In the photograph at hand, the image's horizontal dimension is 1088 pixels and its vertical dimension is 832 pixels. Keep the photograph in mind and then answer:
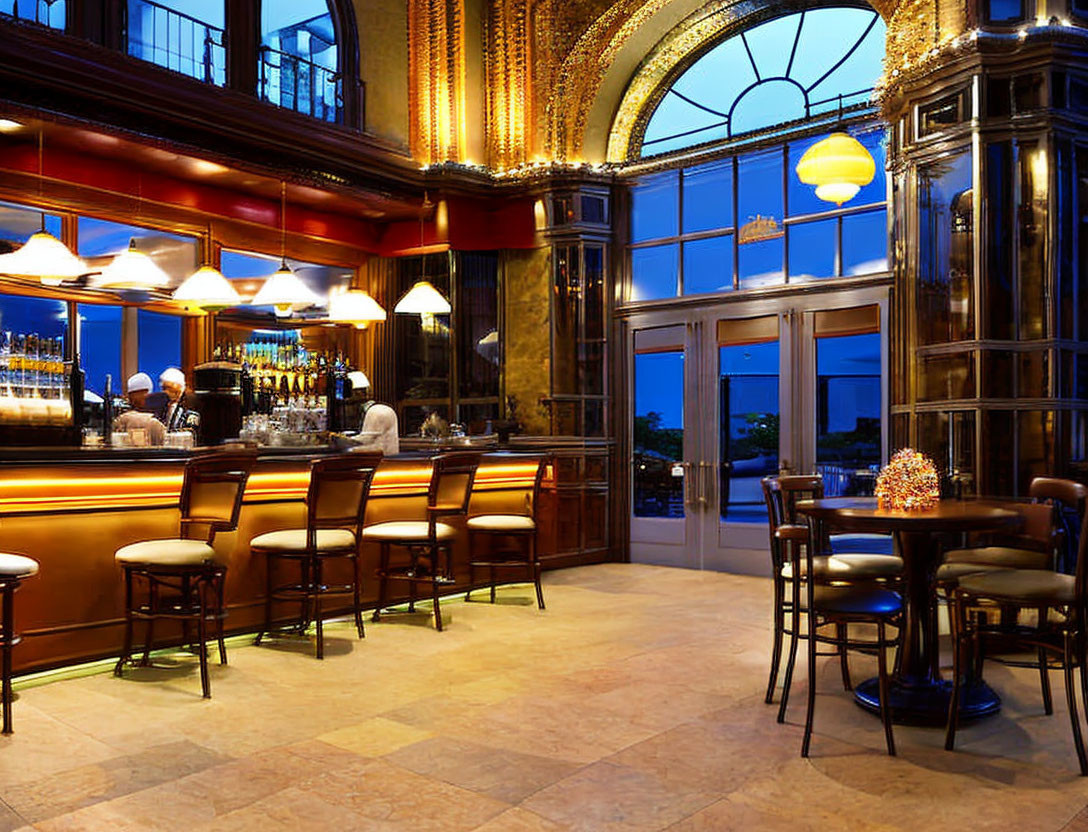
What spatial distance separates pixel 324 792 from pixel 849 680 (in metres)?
2.69

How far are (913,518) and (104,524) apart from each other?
4.12 metres

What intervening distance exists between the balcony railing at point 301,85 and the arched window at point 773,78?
3101 mm

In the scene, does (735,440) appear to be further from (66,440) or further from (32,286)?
(32,286)

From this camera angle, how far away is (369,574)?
6.48 metres

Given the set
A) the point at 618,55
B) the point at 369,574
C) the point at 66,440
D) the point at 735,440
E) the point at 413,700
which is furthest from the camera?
the point at 618,55

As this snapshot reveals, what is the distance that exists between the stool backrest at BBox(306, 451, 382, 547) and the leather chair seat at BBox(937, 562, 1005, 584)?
3.24m

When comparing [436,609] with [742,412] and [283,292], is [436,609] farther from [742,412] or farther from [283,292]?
[742,412]

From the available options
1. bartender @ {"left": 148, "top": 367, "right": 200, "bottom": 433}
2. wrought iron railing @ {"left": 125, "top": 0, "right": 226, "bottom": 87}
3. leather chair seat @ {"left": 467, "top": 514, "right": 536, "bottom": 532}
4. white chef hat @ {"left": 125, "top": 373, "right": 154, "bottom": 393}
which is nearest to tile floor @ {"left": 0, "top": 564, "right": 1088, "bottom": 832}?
leather chair seat @ {"left": 467, "top": 514, "right": 536, "bottom": 532}

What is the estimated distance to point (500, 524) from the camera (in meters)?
6.74

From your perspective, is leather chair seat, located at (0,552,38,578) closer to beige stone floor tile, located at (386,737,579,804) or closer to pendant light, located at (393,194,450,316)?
beige stone floor tile, located at (386,737,579,804)

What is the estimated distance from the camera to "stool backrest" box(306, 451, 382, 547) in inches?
212

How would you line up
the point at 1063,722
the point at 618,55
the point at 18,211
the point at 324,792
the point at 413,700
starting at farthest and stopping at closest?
Answer: 1. the point at 618,55
2. the point at 18,211
3. the point at 413,700
4. the point at 1063,722
5. the point at 324,792

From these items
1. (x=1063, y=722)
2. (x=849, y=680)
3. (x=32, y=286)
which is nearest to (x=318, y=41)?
(x=32, y=286)

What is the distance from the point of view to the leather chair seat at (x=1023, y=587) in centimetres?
368
